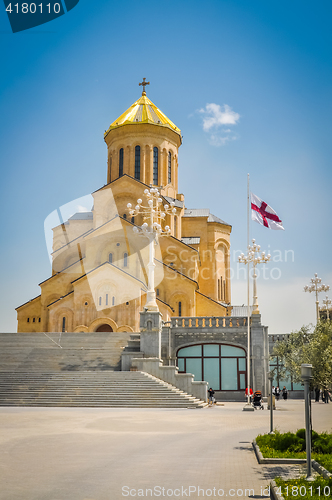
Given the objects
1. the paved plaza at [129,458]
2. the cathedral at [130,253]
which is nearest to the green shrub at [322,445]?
the paved plaza at [129,458]

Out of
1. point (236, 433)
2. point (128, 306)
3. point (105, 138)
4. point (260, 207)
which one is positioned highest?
point (105, 138)

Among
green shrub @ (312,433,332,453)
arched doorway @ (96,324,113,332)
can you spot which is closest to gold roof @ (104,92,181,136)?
arched doorway @ (96,324,113,332)

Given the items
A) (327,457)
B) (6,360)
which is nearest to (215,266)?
(6,360)

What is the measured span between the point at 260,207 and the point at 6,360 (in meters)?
16.6

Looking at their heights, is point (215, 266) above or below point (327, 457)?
above

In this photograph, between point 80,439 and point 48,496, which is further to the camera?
point 80,439

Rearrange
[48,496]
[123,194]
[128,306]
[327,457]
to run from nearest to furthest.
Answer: [48,496] < [327,457] < [128,306] < [123,194]

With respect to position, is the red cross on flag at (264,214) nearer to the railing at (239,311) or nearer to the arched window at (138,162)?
the arched window at (138,162)

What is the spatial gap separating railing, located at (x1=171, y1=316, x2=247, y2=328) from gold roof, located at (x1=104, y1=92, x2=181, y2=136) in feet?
78.7

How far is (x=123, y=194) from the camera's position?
46.8 meters

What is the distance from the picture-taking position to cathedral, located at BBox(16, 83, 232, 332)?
38.0 metres

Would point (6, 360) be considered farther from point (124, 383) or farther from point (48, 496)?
point (48, 496)

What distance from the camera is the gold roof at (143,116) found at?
5047cm

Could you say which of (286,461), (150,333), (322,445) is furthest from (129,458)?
(150,333)
